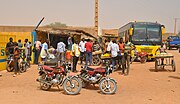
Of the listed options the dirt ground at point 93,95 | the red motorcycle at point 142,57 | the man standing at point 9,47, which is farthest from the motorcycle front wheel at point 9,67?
the red motorcycle at point 142,57

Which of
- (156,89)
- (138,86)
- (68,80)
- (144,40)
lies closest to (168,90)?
(156,89)

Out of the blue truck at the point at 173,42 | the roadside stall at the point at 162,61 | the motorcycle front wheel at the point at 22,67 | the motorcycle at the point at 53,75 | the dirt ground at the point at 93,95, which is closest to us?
the dirt ground at the point at 93,95

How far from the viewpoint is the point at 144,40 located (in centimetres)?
2138

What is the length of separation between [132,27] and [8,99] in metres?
15.1

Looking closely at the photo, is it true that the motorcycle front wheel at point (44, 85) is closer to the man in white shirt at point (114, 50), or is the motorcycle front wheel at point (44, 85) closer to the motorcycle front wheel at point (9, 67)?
the man in white shirt at point (114, 50)

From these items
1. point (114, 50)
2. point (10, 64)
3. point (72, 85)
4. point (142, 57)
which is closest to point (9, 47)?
point (10, 64)

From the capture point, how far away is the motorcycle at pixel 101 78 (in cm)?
887

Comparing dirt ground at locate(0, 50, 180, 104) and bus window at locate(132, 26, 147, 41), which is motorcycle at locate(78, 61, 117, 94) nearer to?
dirt ground at locate(0, 50, 180, 104)

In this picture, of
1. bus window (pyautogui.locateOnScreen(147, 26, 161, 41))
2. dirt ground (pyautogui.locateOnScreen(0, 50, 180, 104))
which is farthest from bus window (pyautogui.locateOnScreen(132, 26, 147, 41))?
dirt ground (pyautogui.locateOnScreen(0, 50, 180, 104))

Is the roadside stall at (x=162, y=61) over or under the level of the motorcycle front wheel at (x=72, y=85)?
over

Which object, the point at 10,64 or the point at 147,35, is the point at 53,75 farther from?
the point at 147,35

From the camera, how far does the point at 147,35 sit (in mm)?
21406

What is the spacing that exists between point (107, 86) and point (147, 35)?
522 inches

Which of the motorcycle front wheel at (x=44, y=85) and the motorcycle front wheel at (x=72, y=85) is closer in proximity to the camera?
the motorcycle front wheel at (x=72, y=85)
